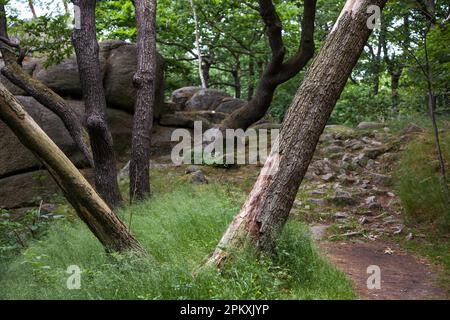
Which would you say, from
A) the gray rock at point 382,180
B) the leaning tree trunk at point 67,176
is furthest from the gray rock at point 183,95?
the leaning tree trunk at point 67,176

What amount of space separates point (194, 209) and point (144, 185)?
2491mm

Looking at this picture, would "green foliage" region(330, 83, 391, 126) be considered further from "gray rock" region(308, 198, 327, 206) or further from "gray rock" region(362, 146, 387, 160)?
"gray rock" region(308, 198, 327, 206)

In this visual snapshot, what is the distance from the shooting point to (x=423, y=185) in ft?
25.1

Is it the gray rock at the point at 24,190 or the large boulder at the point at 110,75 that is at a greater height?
the large boulder at the point at 110,75

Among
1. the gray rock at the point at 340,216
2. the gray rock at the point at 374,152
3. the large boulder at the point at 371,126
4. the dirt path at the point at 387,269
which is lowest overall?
the dirt path at the point at 387,269

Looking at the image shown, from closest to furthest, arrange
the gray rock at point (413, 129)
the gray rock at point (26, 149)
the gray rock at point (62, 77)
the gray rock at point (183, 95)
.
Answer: the gray rock at point (26, 149) < the gray rock at point (413, 129) < the gray rock at point (62, 77) < the gray rock at point (183, 95)

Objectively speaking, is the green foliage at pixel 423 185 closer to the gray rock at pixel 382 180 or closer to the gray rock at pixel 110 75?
the gray rock at pixel 382 180

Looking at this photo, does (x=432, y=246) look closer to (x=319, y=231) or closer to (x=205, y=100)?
(x=319, y=231)

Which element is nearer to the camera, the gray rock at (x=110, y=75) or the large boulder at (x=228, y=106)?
the gray rock at (x=110, y=75)

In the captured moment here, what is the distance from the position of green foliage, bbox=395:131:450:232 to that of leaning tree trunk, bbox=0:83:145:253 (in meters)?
4.61

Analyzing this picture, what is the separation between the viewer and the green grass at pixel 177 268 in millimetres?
3821

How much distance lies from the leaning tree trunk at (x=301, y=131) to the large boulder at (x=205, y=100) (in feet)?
33.3

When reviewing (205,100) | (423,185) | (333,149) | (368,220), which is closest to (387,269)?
(368,220)

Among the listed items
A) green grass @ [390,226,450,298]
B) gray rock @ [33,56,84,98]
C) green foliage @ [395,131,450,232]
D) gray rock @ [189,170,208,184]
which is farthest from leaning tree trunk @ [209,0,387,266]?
gray rock @ [33,56,84,98]
